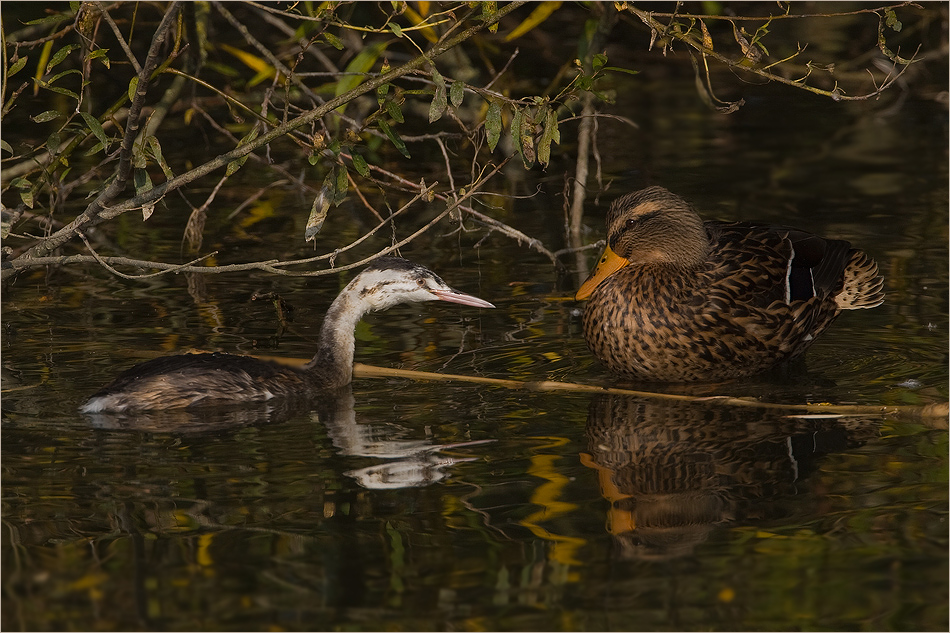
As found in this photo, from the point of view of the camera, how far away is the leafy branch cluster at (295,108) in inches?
255

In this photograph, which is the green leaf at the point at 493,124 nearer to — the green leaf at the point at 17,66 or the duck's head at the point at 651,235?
the duck's head at the point at 651,235

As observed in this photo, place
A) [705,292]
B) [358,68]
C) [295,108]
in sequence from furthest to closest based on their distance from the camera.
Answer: [358,68], [295,108], [705,292]

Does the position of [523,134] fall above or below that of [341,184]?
above

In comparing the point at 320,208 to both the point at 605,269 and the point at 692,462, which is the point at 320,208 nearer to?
the point at 605,269

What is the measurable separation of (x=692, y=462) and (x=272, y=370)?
2319 mm

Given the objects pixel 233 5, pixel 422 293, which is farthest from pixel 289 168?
pixel 422 293

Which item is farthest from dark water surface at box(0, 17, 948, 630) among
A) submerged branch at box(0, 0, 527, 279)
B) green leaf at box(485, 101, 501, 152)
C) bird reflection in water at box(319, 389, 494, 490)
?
green leaf at box(485, 101, 501, 152)

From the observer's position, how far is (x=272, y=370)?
7246mm

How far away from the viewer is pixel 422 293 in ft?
25.6

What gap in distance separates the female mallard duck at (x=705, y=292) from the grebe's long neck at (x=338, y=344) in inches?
48.9

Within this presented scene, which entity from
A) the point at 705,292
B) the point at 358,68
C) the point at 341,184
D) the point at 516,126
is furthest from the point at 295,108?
the point at 705,292

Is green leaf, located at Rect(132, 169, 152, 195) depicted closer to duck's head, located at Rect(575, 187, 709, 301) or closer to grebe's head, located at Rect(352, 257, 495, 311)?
grebe's head, located at Rect(352, 257, 495, 311)

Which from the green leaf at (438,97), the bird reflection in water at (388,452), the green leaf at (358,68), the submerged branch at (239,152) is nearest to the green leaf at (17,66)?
the submerged branch at (239,152)

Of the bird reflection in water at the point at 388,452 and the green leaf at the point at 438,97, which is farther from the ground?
the green leaf at the point at 438,97
